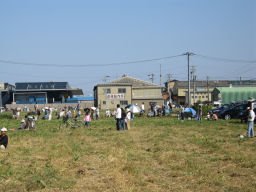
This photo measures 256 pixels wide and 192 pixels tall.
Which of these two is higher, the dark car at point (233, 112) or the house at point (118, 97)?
the house at point (118, 97)

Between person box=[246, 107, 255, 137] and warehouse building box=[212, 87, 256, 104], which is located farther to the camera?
warehouse building box=[212, 87, 256, 104]

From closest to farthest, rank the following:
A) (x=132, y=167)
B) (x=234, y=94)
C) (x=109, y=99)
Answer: (x=132, y=167), (x=234, y=94), (x=109, y=99)

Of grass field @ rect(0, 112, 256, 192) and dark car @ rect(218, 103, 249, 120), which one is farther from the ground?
dark car @ rect(218, 103, 249, 120)

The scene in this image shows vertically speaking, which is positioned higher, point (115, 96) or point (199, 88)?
point (199, 88)

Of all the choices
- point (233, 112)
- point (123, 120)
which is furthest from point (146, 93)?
point (123, 120)

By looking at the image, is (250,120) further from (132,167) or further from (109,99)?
(109,99)

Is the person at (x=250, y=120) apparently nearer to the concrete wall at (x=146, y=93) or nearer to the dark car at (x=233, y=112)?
the dark car at (x=233, y=112)

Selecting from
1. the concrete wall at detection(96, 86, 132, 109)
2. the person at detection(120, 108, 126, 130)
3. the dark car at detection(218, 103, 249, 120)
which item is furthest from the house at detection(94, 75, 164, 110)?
the person at detection(120, 108, 126, 130)

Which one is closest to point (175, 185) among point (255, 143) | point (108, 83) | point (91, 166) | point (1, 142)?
point (91, 166)

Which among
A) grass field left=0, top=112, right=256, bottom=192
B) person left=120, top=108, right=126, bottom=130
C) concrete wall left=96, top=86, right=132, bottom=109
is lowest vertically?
grass field left=0, top=112, right=256, bottom=192

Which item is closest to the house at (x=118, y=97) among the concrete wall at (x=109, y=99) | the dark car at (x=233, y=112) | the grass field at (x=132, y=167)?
the concrete wall at (x=109, y=99)

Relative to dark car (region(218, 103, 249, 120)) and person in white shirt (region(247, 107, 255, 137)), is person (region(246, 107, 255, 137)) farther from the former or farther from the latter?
dark car (region(218, 103, 249, 120))

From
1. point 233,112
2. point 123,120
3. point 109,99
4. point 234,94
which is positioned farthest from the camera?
point 109,99

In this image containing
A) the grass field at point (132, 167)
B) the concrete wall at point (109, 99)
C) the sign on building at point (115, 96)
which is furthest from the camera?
the sign on building at point (115, 96)
